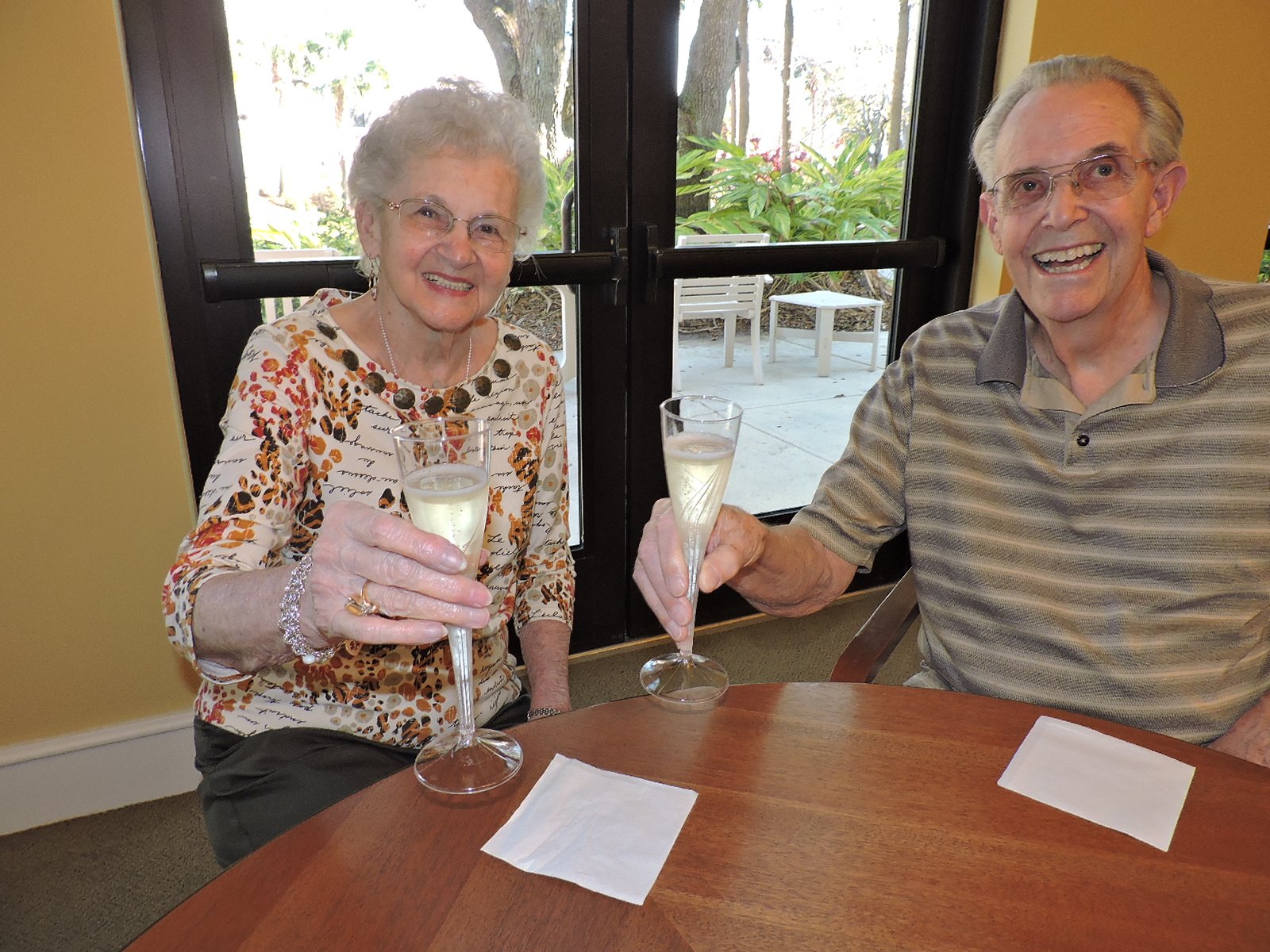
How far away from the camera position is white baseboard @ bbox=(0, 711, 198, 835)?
2227 mm

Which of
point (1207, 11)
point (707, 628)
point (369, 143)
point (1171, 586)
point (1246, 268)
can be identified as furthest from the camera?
point (1246, 268)

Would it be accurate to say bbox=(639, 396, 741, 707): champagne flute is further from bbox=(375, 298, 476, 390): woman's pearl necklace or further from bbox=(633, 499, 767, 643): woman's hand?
bbox=(375, 298, 476, 390): woman's pearl necklace

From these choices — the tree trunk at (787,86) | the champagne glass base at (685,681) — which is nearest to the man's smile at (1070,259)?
the champagne glass base at (685,681)

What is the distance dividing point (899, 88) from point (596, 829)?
294 centimetres

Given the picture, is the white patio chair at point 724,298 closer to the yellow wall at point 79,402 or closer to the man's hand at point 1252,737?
the yellow wall at point 79,402

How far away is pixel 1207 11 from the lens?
3107mm

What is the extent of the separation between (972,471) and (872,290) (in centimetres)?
189

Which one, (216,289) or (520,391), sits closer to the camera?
(520,391)

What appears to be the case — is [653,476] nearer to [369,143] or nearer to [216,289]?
[216,289]

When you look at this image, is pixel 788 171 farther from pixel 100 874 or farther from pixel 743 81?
pixel 100 874

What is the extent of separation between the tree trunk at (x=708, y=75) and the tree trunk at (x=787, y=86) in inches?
8.1

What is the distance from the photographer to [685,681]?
1.21 meters

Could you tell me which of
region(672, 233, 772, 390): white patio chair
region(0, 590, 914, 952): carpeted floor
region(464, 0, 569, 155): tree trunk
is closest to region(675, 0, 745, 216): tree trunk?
region(672, 233, 772, 390): white patio chair

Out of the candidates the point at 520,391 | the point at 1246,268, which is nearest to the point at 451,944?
the point at 520,391
